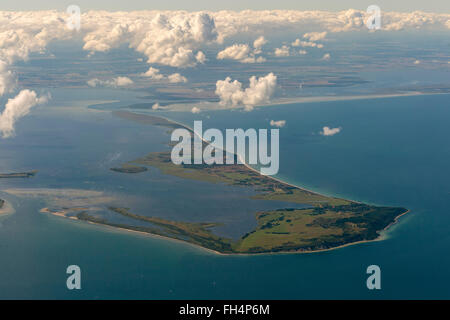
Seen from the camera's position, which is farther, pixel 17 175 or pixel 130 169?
pixel 130 169

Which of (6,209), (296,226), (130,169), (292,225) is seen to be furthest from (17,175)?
(296,226)

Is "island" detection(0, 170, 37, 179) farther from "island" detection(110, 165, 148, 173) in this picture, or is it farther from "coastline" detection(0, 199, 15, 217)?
"coastline" detection(0, 199, 15, 217)

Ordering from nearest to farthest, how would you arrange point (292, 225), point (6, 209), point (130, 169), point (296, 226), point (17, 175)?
point (296, 226) < point (292, 225) < point (6, 209) < point (17, 175) < point (130, 169)

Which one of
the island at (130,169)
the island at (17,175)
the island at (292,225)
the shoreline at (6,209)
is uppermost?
the island at (130,169)

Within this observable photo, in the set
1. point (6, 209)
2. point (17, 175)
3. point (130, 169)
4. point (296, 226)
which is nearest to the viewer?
point (296, 226)

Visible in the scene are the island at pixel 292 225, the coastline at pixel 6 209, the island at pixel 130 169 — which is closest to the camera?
the island at pixel 292 225

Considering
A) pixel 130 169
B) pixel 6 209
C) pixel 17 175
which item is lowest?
pixel 6 209

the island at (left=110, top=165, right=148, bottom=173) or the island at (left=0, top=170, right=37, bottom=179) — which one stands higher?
the island at (left=110, top=165, right=148, bottom=173)

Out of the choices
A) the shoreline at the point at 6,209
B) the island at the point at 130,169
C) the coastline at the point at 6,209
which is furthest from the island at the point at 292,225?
the island at the point at 130,169

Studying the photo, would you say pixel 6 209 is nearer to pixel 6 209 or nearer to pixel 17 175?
pixel 6 209

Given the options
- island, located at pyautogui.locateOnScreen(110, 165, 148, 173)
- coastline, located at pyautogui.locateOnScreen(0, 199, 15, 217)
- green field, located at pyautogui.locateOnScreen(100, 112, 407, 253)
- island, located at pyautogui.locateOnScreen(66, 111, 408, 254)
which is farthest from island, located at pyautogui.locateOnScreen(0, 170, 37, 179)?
green field, located at pyautogui.locateOnScreen(100, 112, 407, 253)

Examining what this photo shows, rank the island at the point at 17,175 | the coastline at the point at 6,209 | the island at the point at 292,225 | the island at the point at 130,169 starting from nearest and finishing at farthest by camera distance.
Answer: the island at the point at 292,225, the coastline at the point at 6,209, the island at the point at 17,175, the island at the point at 130,169

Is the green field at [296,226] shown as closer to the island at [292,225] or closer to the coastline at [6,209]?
the island at [292,225]
